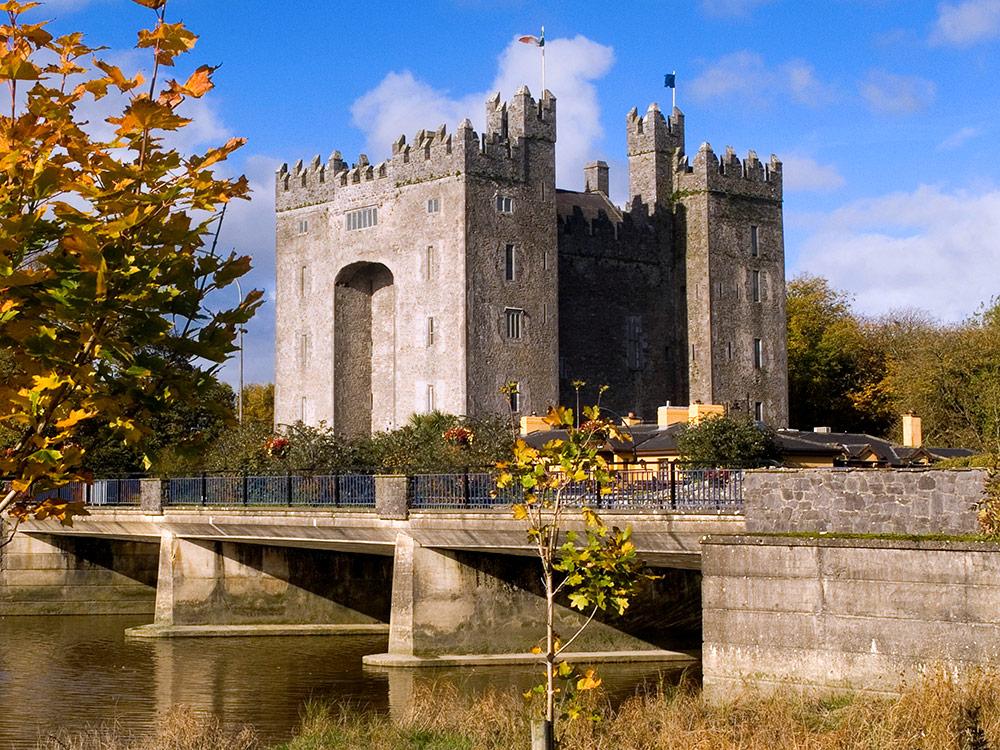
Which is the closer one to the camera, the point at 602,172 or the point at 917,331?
the point at 602,172

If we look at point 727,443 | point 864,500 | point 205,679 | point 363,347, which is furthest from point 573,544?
point 363,347

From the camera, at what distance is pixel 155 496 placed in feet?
151

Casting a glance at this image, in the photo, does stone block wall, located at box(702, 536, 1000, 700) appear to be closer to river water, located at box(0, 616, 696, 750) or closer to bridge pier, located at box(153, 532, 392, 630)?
river water, located at box(0, 616, 696, 750)

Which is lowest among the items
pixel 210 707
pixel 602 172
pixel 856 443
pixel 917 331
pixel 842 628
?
pixel 210 707

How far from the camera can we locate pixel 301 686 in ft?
112

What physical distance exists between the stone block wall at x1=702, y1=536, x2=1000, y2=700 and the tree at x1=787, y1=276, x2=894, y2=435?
2470 inches

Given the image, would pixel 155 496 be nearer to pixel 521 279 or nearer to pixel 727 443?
pixel 727 443

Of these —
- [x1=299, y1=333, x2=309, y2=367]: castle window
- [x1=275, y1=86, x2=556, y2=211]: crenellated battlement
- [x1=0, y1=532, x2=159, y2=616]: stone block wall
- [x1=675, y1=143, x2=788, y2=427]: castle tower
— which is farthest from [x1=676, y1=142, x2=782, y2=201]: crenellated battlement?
[x1=0, y1=532, x2=159, y2=616]: stone block wall

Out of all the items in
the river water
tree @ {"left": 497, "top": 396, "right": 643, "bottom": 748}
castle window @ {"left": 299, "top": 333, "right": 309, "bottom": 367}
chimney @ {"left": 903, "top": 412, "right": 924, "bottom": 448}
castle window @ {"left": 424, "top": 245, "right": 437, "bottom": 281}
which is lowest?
the river water

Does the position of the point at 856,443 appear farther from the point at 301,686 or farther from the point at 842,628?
the point at 842,628

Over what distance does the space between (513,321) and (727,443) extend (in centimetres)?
2217

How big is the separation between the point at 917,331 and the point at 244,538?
206 feet

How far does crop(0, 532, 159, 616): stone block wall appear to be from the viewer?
51.6 meters

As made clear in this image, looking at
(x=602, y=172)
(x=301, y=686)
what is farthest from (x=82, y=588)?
(x=602, y=172)
